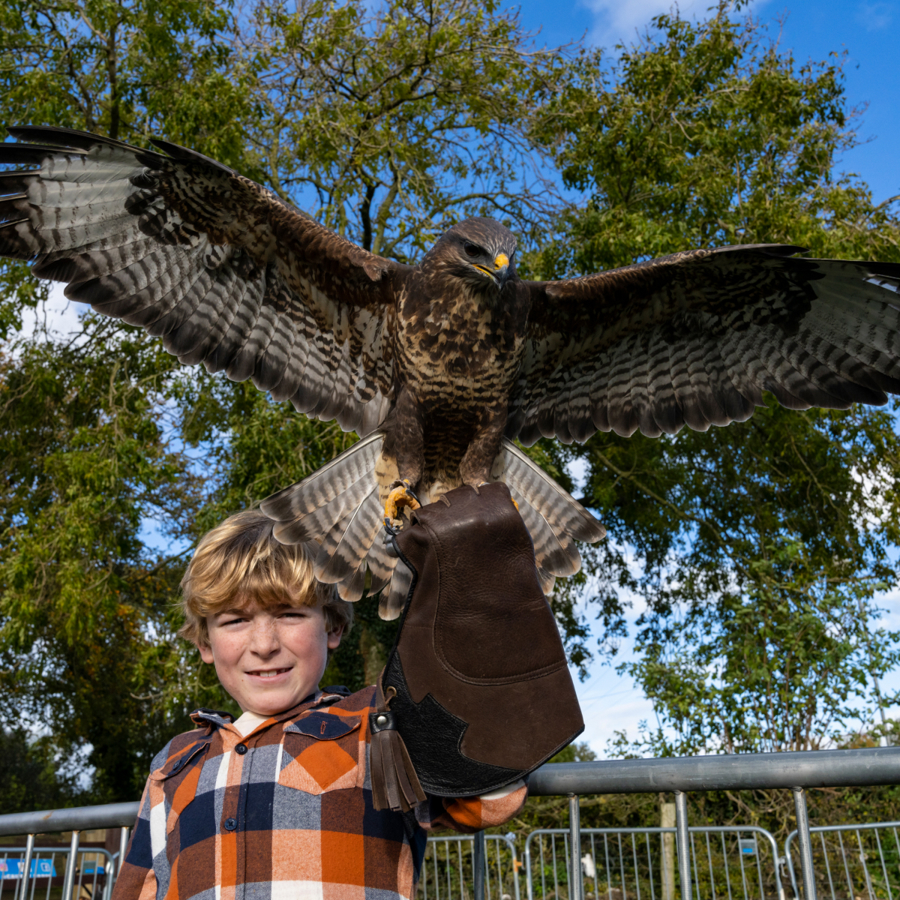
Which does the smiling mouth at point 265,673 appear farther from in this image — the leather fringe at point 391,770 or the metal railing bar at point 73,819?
the metal railing bar at point 73,819

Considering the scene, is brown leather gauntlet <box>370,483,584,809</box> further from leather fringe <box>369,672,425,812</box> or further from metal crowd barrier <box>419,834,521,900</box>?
metal crowd barrier <box>419,834,521,900</box>

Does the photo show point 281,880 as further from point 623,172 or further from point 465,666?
point 623,172

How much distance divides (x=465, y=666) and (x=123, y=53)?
1184cm

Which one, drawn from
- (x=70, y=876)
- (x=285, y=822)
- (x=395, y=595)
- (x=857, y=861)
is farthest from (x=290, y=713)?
(x=857, y=861)

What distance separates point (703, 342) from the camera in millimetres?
3557

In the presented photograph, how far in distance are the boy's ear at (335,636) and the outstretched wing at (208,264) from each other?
5.14 feet

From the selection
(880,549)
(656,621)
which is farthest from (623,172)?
(656,621)

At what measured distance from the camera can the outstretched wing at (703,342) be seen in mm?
3062

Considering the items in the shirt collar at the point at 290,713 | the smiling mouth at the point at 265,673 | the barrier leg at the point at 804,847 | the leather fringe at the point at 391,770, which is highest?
the smiling mouth at the point at 265,673

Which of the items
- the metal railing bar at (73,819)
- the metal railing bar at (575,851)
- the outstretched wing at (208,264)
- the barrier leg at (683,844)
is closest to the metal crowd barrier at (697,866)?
the outstretched wing at (208,264)

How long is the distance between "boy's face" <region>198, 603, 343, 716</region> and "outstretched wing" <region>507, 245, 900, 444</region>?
203cm

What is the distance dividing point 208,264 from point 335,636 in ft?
6.50

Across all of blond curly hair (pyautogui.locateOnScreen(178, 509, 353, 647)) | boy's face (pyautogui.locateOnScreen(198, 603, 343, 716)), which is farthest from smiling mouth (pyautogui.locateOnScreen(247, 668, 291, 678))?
blond curly hair (pyautogui.locateOnScreen(178, 509, 353, 647))

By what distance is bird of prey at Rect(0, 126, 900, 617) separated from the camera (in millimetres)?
2963
